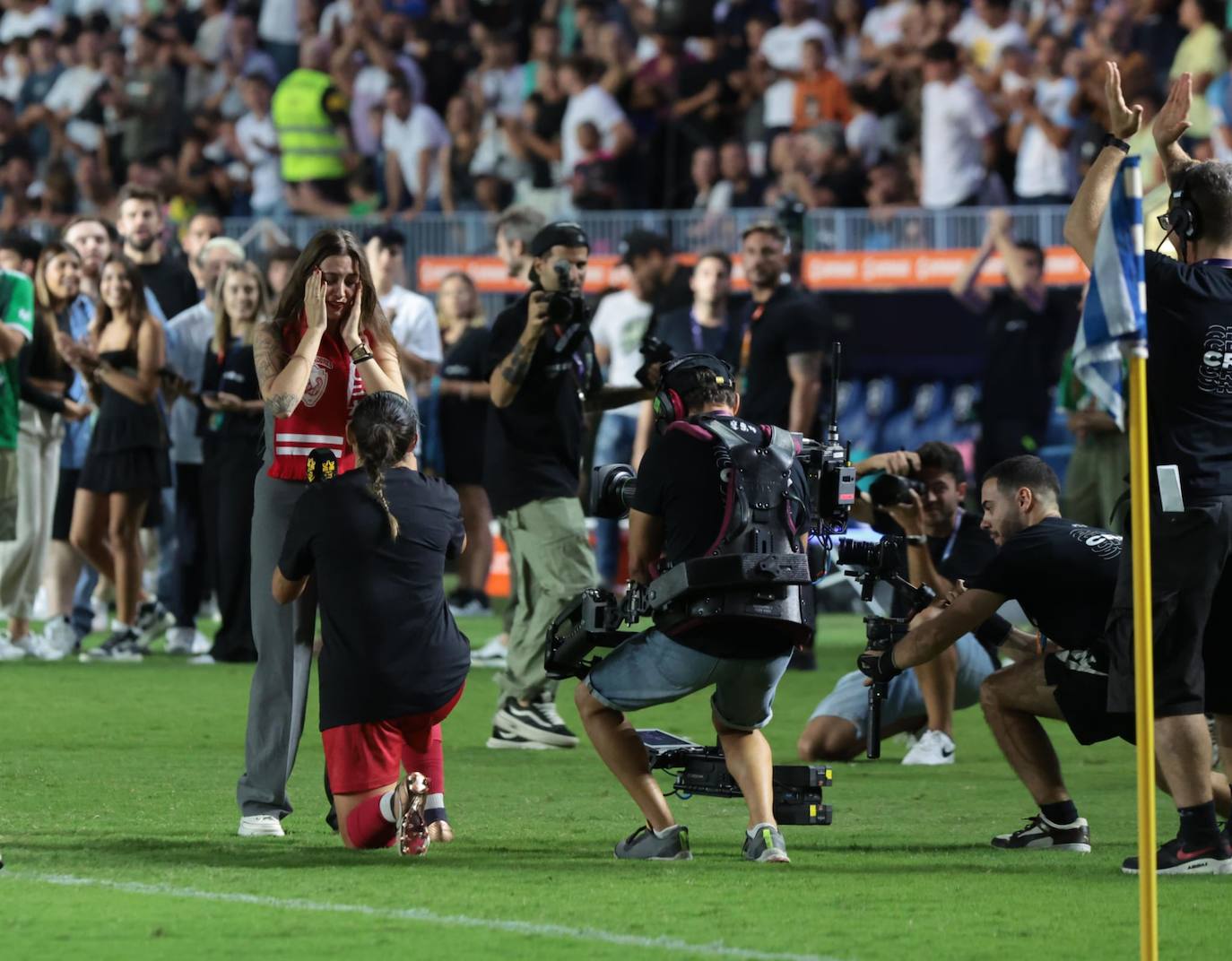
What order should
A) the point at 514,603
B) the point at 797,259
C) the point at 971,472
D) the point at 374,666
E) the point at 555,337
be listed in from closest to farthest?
the point at 374,666
the point at 555,337
the point at 514,603
the point at 797,259
the point at 971,472

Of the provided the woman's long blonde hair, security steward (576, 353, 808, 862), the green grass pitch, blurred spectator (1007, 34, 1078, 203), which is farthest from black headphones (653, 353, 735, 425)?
blurred spectator (1007, 34, 1078, 203)

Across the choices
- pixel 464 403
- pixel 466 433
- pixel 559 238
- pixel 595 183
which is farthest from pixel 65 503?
pixel 595 183

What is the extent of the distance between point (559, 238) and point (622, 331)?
20.5 ft

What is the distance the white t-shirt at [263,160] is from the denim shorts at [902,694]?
45.9 feet

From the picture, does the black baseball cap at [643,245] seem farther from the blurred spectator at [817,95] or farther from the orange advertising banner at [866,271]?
the blurred spectator at [817,95]

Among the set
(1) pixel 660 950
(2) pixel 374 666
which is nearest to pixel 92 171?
(2) pixel 374 666

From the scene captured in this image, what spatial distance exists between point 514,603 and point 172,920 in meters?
5.73

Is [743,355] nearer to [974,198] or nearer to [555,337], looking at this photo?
[555,337]

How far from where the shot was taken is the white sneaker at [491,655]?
13641 mm

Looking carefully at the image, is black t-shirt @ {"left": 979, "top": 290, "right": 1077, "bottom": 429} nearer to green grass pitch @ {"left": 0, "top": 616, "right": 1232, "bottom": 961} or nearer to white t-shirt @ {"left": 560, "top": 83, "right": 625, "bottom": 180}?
white t-shirt @ {"left": 560, "top": 83, "right": 625, "bottom": 180}

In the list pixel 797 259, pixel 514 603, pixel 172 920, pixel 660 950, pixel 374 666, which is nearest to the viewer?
pixel 660 950

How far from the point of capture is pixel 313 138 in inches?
899

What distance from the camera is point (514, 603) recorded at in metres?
11.7

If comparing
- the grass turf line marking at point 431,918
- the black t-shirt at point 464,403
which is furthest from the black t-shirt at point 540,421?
the black t-shirt at point 464,403
